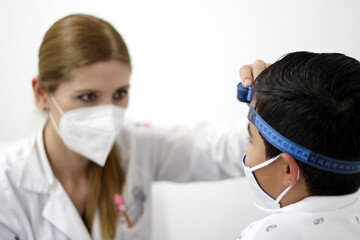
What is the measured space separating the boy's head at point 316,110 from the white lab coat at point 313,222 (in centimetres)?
2

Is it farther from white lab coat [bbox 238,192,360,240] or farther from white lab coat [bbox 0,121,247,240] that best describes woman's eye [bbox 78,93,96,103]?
white lab coat [bbox 238,192,360,240]

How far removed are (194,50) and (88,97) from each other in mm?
550

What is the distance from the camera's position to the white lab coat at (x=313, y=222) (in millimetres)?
586

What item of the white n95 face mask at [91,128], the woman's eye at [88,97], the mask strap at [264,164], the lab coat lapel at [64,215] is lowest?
the lab coat lapel at [64,215]

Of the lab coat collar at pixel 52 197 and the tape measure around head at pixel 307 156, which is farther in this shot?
the lab coat collar at pixel 52 197

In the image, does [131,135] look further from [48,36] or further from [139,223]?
[48,36]

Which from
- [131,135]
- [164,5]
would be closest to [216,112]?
[131,135]

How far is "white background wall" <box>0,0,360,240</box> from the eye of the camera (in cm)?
113

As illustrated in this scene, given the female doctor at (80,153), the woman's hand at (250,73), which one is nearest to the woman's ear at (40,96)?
the female doctor at (80,153)

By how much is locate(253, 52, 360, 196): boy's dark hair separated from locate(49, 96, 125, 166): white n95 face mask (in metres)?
0.56

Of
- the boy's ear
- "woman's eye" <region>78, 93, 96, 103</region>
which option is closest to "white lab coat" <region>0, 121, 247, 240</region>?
"woman's eye" <region>78, 93, 96, 103</region>

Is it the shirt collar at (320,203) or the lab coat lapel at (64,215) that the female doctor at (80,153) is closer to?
the lab coat lapel at (64,215)

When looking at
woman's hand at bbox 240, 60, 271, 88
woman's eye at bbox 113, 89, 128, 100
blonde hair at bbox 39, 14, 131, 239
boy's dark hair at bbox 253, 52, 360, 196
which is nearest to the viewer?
boy's dark hair at bbox 253, 52, 360, 196

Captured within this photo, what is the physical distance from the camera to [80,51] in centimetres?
102
